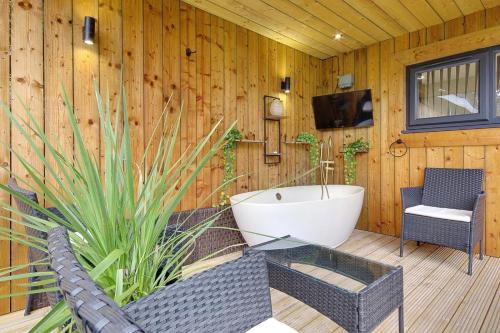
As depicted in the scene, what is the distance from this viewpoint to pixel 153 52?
242 centimetres

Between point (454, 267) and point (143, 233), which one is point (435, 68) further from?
point (143, 233)

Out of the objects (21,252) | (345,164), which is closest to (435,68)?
(345,164)

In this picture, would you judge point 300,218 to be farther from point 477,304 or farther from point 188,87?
point 188,87

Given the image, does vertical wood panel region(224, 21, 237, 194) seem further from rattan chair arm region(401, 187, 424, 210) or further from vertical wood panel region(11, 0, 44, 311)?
rattan chair arm region(401, 187, 424, 210)

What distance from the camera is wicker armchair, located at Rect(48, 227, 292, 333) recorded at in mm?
314

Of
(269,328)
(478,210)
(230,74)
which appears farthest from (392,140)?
(269,328)

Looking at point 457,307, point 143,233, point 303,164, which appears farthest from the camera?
point 303,164

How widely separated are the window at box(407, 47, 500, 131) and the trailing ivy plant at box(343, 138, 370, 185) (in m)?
0.54

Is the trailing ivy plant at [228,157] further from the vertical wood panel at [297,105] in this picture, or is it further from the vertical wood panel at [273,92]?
the vertical wood panel at [297,105]

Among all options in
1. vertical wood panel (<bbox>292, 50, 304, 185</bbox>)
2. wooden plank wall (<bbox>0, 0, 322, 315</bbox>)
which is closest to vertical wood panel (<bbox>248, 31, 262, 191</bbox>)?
wooden plank wall (<bbox>0, 0, 322, 315</bbox>)

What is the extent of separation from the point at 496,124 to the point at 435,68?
858 millimetres

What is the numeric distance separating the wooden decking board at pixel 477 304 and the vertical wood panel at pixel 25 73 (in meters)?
2.71

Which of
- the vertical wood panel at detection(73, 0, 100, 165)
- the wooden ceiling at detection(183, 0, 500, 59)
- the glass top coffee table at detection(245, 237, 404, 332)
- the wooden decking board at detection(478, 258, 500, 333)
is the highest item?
the wooden ceiling at detection(183, 0, 500, 59)

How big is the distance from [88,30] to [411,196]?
320cm
